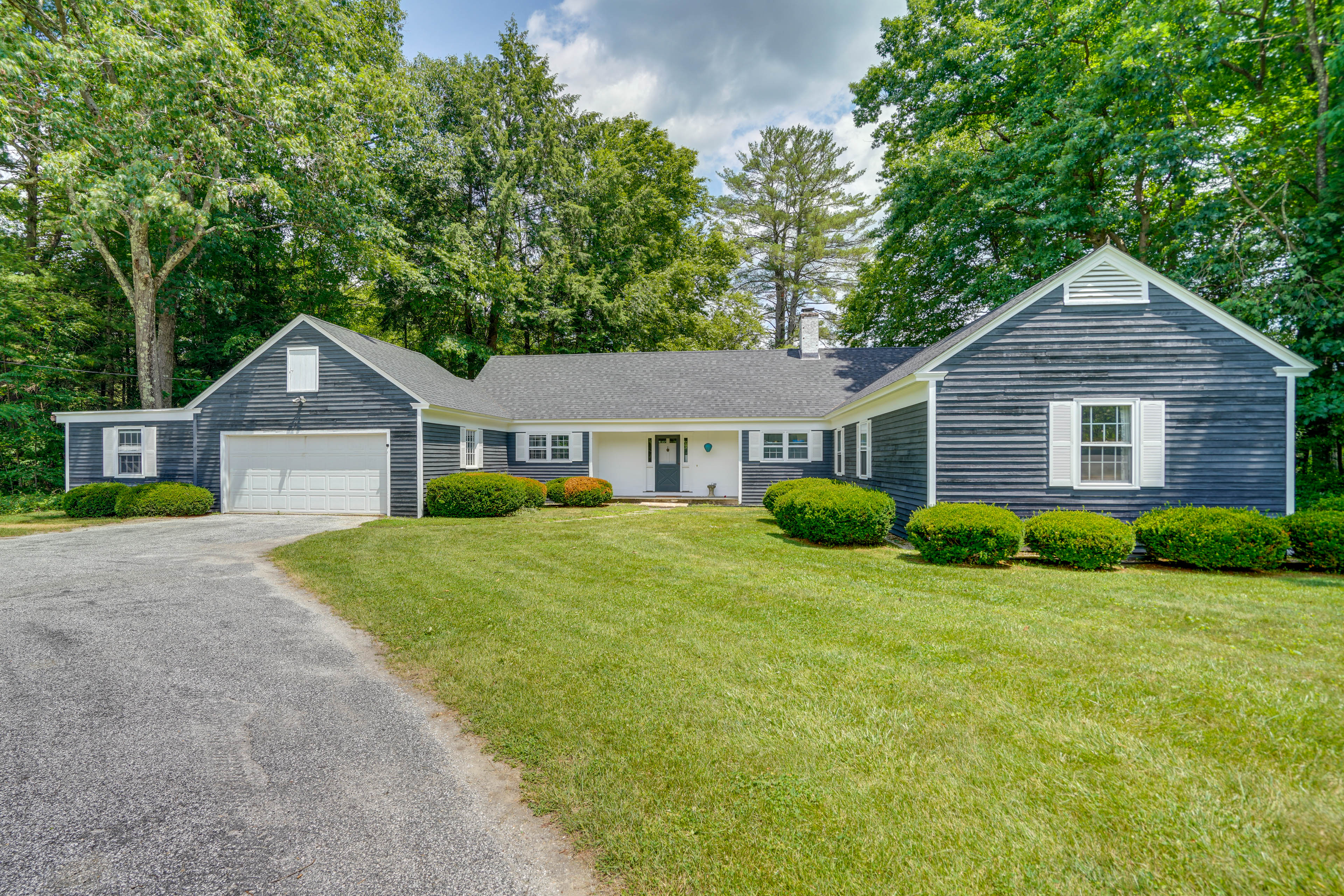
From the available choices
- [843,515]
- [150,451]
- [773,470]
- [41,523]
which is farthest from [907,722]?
[150,451]

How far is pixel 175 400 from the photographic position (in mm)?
22656

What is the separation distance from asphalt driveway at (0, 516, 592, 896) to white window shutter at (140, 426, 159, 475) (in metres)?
12.9

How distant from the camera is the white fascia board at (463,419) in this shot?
48.9ft

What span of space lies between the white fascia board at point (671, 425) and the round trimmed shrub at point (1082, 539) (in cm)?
924

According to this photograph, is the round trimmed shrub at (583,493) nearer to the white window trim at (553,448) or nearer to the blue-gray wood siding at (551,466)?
the blue-gray wood siding at (551,466)

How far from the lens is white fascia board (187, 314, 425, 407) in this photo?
14.7m

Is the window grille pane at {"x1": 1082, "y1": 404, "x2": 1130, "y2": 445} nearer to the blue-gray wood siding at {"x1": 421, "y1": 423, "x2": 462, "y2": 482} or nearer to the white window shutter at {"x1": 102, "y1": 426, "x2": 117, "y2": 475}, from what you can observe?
the blue-gray wood siding at {"x1": 421, "y1": 423, "x2": 462, "y2": 482}

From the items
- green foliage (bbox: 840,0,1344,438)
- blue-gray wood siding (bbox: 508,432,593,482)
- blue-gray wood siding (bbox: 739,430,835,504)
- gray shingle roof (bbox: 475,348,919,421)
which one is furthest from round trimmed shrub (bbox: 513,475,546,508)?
green foliage (bbox: 840,0,1344,438)

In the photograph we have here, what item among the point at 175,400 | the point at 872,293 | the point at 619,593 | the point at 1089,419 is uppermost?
the point at 872,293

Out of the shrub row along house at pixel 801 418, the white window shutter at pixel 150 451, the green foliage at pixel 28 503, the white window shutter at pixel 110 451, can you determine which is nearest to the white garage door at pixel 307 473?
the shrub row along house at pixel 801 418

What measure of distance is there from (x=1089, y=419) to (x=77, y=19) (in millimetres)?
27541

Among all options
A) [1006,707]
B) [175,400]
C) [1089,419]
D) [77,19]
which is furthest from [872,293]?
[175,400]

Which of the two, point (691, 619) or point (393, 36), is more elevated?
point (393, 36)

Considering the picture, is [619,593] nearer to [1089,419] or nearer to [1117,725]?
[1117,725]
